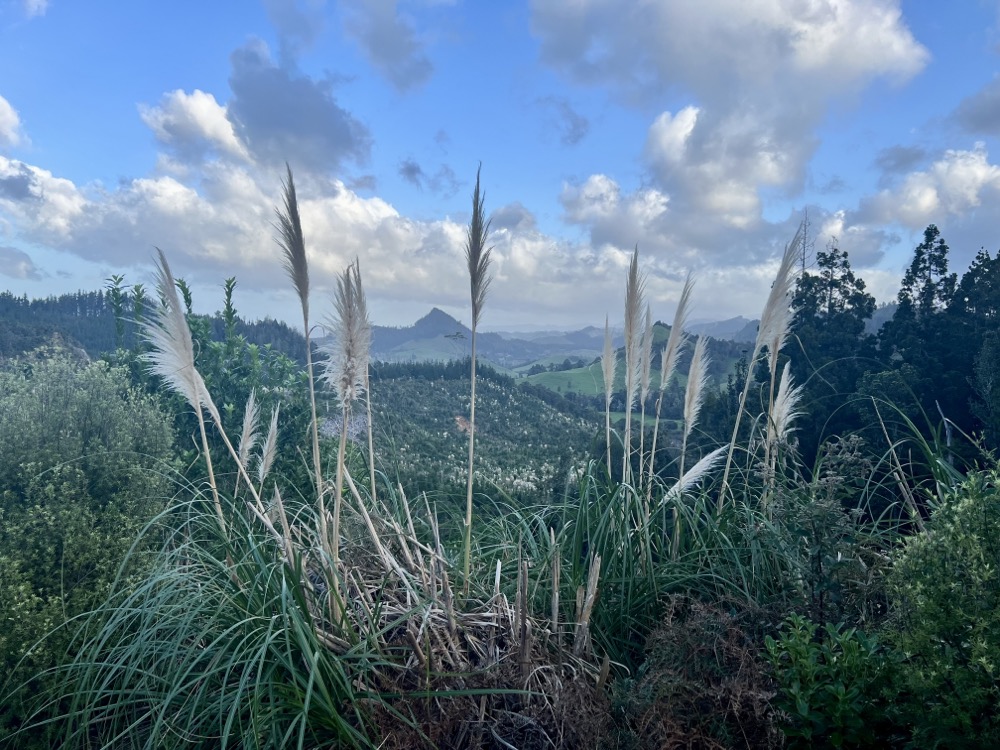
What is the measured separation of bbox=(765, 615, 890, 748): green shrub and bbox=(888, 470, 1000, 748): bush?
0.11 metres

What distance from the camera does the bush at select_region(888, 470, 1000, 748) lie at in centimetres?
173

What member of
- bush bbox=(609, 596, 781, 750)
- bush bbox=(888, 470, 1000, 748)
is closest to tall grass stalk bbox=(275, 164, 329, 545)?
bush bbox=(609, 596, 781, 750)

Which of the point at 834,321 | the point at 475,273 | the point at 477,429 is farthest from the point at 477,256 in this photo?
the point at 834,321

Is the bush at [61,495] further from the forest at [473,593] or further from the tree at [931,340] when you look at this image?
the tree at [931,340]

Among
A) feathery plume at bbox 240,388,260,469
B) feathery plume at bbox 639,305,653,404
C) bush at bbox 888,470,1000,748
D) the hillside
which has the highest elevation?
feathery plume at bbox 639,305,653,404

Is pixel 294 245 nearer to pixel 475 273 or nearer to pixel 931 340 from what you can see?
pixel 475 273

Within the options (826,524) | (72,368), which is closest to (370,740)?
(826,524)

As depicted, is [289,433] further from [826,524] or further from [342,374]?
[826,524]

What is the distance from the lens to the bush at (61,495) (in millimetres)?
3246

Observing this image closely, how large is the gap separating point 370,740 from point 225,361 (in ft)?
23.5

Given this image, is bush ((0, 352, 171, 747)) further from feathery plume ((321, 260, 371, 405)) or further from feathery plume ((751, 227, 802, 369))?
feathery plume ((751, 227, 802, 369))

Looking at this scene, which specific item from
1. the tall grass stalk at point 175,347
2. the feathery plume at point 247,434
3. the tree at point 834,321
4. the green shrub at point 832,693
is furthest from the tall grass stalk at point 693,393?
the tree at point 834,321

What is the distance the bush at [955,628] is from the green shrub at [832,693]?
0.11 m

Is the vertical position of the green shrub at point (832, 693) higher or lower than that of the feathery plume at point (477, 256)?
lower
